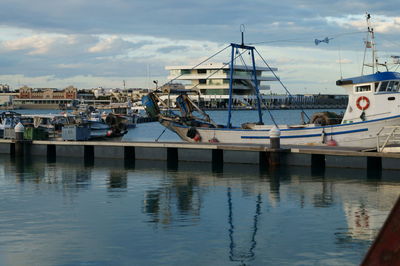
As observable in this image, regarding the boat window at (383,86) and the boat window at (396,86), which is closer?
the boat window at (383,86)

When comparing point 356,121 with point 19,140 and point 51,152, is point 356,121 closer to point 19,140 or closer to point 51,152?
point 51,152

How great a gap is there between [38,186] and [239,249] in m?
14.7

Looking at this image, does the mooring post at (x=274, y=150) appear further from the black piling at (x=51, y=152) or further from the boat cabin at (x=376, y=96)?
the black piling at (x=51, y=152)

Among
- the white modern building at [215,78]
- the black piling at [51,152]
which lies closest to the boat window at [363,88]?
the black piling at [51,152]

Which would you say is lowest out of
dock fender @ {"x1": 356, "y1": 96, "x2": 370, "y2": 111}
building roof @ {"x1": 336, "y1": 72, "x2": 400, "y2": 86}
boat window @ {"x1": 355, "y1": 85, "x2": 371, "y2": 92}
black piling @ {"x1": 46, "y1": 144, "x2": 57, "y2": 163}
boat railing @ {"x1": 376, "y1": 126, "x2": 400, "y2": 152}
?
black piling @ {"x1": 46, "y1": 144, "x2": 57, "y2": 163}

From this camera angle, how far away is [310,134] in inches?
1321

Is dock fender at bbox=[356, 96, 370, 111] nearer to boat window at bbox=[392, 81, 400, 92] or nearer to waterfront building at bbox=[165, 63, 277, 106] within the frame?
boat window at bbox=[392, 81, 400, 92]

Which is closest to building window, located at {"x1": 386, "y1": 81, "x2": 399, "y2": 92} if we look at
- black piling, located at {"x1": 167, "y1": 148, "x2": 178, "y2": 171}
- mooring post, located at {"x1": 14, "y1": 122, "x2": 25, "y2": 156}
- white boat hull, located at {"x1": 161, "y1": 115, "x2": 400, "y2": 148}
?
white boat hull, located at {"x1": 161, "y1": 115, "x2": 400, "y2": 148}

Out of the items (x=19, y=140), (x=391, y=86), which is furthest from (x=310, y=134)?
(x=19, y=140)

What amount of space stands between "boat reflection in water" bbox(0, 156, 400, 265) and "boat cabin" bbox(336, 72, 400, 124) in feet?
16.4

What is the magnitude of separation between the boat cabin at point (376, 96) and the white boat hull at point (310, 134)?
2.90 feet

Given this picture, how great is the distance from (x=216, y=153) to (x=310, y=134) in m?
5.49

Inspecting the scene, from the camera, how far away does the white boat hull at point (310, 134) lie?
31.2m

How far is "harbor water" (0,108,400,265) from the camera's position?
1407 cm
